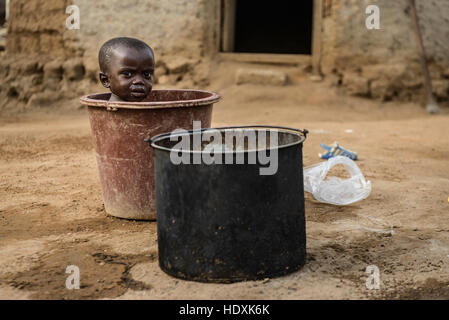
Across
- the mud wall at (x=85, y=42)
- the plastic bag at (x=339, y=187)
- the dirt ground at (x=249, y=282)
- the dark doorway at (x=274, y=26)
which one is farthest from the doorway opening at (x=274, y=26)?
the plastic bag at (x=339, y=187)

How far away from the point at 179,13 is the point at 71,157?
2975 mm

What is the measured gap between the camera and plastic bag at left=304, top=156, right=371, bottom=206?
132 inches

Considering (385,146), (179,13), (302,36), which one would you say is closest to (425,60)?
(385,146)

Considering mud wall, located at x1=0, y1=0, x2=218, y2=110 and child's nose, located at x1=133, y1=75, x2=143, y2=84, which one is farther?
mud wall, located at x1=0, y1=0, x2=218, y2=110

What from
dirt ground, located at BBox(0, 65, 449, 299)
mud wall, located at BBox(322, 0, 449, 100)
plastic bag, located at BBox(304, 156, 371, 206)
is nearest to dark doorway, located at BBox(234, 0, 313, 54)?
mud wall, located at BBox(322, 0, 449, 100)

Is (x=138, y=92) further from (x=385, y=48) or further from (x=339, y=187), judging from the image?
(x=385, y=48)

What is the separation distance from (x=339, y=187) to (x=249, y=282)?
1.41 metres

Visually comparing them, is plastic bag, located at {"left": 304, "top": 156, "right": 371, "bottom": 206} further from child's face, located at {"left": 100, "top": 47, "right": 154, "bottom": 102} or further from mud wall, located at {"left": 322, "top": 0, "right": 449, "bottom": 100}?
mud wall, located at {"left": 322, "top": 0, "right": 449, "bottom": 100}

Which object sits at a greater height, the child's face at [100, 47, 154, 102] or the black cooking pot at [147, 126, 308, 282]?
the child's face at [100, 47, 154, 102]

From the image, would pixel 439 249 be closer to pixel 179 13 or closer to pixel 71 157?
pixel 71 157

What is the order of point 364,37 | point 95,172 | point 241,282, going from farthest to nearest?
point 364,37, point 95,172, point 241,282

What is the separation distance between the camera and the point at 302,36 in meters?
10.8

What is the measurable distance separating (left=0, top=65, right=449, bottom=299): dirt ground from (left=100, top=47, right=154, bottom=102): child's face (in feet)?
2.39
